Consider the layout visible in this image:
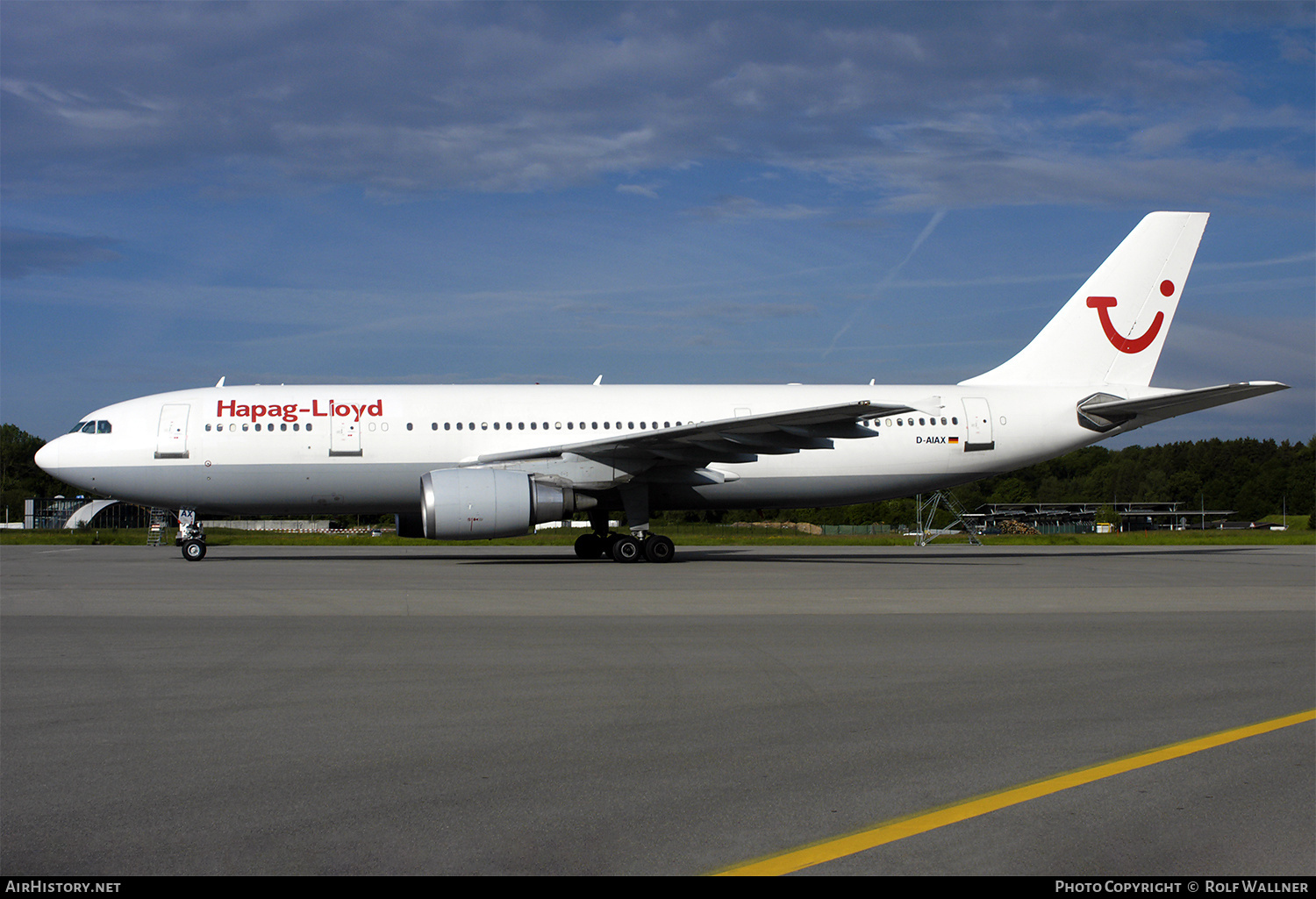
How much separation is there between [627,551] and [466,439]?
4.00m

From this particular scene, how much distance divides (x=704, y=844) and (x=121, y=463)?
19.6 metres

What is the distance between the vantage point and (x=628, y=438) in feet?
62.7

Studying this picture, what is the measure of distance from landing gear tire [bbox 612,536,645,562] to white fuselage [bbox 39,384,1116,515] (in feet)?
4.41

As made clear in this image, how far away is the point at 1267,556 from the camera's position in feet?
74.9

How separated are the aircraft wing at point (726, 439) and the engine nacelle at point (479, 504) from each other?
153 cm

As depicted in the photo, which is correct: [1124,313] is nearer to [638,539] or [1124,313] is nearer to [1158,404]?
[1158,404]

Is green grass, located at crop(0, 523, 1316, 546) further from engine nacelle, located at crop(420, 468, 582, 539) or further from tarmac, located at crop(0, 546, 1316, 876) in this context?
tarmac, located at crop(0, 546, 1316, 876)

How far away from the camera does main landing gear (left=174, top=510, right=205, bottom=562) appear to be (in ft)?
66.1

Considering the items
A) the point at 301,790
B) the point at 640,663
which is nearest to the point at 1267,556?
the point at 640,663

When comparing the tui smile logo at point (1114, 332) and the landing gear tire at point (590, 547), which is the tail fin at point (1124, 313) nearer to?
the tui smile logo at point (1114, 332)

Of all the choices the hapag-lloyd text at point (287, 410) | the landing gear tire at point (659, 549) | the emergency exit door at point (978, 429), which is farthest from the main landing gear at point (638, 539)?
the emergency exit door at point (978, 429)

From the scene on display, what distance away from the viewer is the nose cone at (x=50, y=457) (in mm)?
20188

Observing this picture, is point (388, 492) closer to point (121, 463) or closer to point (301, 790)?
point (121, 463)

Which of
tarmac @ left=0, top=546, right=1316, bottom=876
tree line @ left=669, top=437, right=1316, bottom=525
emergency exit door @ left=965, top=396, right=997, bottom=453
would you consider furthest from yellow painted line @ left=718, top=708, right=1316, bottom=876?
tree line @ left=669, top=437, right=1316, bottom=525
